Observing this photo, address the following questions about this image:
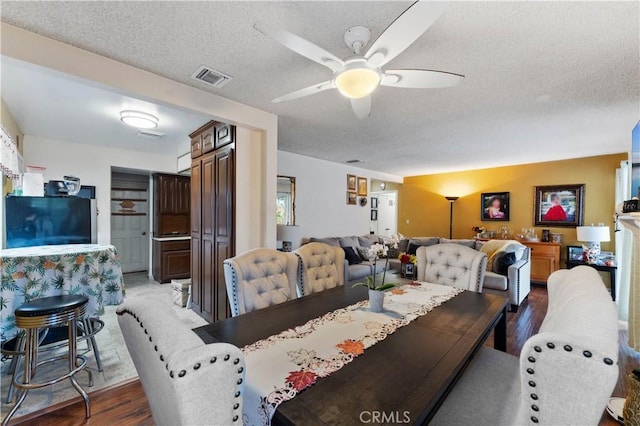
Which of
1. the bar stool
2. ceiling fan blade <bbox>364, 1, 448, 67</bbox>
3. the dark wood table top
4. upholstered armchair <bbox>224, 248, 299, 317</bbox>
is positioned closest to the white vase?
the dark wood table top

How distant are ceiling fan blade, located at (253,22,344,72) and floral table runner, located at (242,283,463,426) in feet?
4.57

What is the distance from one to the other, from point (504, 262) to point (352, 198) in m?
3.23

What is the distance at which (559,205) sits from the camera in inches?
209

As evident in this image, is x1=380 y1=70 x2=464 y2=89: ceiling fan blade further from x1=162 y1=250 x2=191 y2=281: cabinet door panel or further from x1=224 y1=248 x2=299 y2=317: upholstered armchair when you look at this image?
x1=162 y1=250 x2=191 y2=281: cabinet door panel

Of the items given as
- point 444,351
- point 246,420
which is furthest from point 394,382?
point 246,420

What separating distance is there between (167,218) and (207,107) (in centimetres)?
377

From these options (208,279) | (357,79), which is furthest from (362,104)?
(208,279)

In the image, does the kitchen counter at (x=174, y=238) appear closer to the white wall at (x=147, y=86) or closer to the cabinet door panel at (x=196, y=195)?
the cabinet door panel at (x=196, y=195)

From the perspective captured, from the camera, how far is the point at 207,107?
8.22 feet

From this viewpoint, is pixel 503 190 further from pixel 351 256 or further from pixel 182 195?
pixel 182 195

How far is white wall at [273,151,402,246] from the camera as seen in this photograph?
16.8 ft

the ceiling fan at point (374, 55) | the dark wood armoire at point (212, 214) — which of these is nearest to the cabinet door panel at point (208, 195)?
the dark wood armoire at point (212, 214)

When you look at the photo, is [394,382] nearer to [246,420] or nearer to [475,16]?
[246,420]

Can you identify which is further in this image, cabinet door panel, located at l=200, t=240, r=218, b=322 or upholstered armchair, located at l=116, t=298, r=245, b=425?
cabinet door panel, located at l=200, t=240, r=218, b=322
